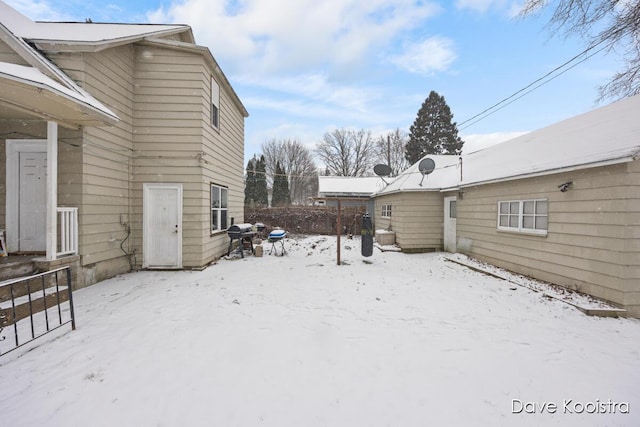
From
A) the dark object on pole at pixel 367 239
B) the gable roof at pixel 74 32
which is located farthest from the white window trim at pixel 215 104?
the dark object on pole at pixel 367 239

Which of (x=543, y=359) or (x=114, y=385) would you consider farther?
(x=543, y=359)

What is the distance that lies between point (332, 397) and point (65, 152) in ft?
21.6

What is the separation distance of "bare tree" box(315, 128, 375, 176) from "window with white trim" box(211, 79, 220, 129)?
30972mm

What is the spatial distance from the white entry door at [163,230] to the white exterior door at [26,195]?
6.31 ft

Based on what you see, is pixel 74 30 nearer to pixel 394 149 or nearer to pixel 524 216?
pixel 524 216

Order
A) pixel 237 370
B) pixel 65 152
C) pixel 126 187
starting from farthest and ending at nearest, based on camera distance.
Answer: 1. pixel 126 187
2. pixel 65 152
3. pixel 237 370

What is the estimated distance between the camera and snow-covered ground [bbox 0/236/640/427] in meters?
2.26

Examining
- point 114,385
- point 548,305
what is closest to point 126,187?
point 114,385

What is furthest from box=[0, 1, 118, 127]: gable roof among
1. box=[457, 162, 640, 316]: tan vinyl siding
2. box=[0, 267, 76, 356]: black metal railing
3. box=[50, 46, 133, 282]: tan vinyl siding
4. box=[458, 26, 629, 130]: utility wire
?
box=[458, 26, 629, 130]: utility wire

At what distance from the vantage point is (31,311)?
308cm

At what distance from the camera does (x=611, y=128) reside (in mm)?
5555

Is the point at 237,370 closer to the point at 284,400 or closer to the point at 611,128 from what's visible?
the point at 284,400

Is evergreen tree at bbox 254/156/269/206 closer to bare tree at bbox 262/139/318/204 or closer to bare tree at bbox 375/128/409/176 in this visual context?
bare tree at bbox 262/139/318/204

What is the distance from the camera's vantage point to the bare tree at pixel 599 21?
5641 millimetres
